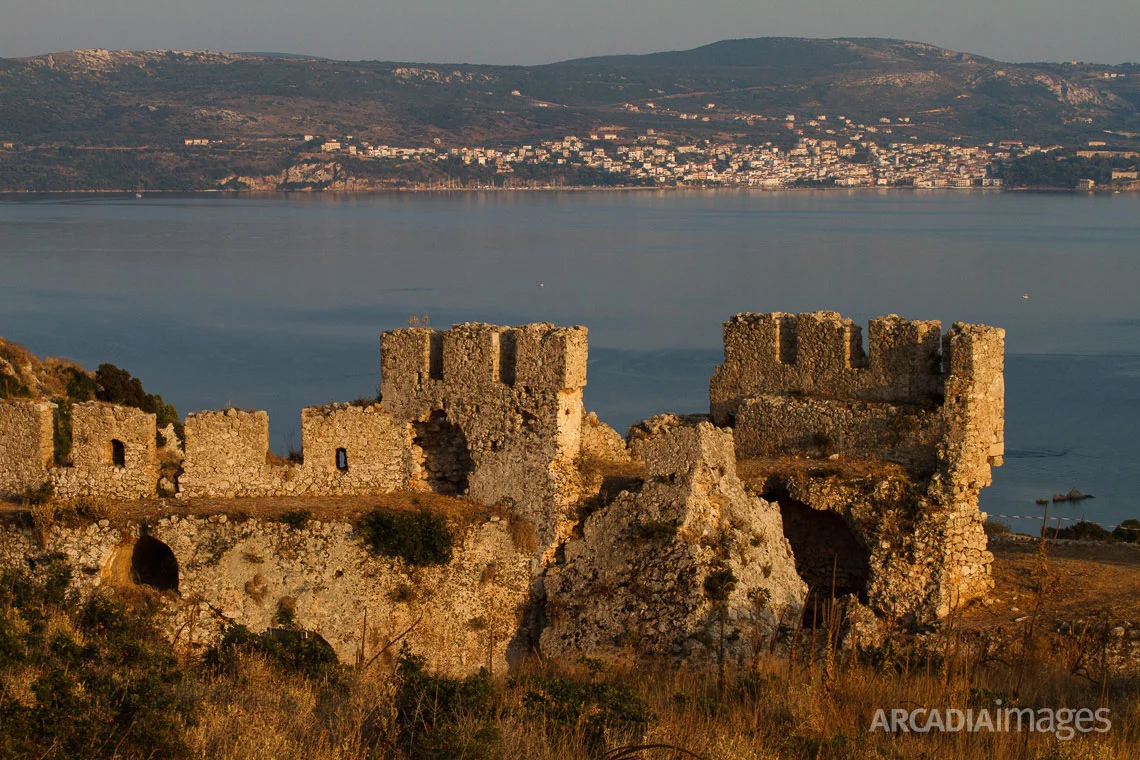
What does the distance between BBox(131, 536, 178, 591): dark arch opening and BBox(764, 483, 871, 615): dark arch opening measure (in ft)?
21.2

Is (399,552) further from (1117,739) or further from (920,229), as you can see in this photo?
(920,229)

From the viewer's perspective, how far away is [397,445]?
639 inches

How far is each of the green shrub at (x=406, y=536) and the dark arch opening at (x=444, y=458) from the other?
1.40 m

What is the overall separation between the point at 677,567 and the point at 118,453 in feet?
20.2

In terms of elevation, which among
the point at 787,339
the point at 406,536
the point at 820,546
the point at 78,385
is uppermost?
the point at 787,339

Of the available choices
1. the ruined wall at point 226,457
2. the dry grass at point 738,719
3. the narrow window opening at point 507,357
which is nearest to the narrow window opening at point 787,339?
the narrow window opening at point 507,357

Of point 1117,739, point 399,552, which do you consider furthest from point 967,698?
point 399,552

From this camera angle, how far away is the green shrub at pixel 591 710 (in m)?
9.50

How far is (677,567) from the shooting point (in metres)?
14.6

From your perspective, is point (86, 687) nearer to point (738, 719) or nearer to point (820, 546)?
point (738, 719)

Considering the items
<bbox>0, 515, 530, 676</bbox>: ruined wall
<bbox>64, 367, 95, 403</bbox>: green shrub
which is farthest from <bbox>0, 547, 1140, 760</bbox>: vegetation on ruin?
<bbox>64, 367, 95, 403</bbox>: green shrub

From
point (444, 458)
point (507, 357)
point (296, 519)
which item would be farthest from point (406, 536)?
point (507, 357)

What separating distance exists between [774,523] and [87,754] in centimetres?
850

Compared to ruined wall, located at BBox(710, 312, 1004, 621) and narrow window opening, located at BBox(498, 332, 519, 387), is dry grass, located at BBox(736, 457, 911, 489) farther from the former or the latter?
narrow window opening, located at BBox(498, 332, 519, 387)
